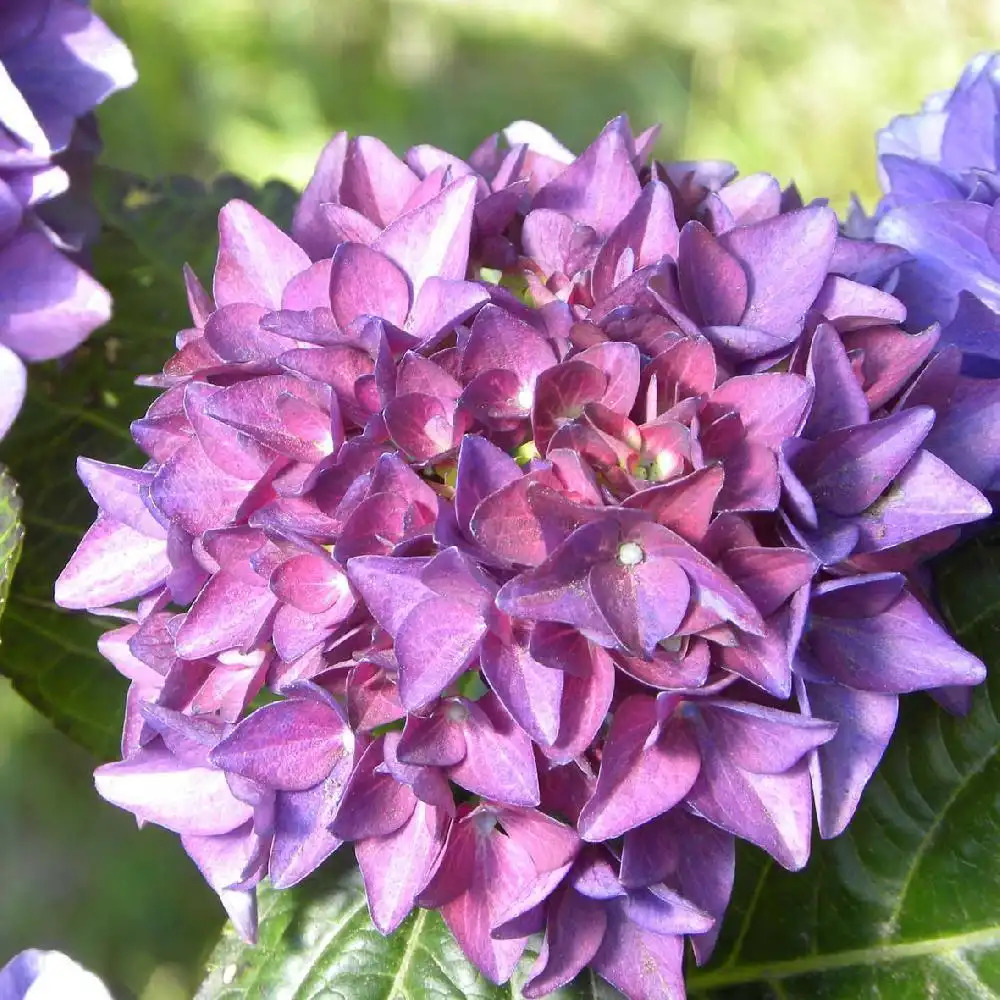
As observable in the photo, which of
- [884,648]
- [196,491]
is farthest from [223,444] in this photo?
[884,648]

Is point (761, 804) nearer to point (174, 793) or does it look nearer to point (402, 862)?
point (402, 862)

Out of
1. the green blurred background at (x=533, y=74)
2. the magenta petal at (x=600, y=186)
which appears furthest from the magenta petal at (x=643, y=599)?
the green blurred background at (x=533, y=74)

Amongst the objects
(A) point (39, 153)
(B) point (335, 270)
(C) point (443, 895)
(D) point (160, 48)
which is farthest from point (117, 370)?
(D) point (160, 48)

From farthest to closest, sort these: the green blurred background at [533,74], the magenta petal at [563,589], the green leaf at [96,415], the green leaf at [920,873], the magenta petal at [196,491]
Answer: the green blurred background at [533,74], the green leaf at [96,415], the green leaf at [920,873], the magenta petal at [196,491], the magenta petal at [563,589]

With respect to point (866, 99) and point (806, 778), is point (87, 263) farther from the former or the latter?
point (866, 99)

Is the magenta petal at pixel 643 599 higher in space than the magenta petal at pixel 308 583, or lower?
higher

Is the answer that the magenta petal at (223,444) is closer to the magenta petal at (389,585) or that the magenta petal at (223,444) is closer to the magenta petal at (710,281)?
the magenta petal at (389,585)

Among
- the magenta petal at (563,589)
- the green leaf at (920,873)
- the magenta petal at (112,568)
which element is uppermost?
the magenta petal at (563,589)
